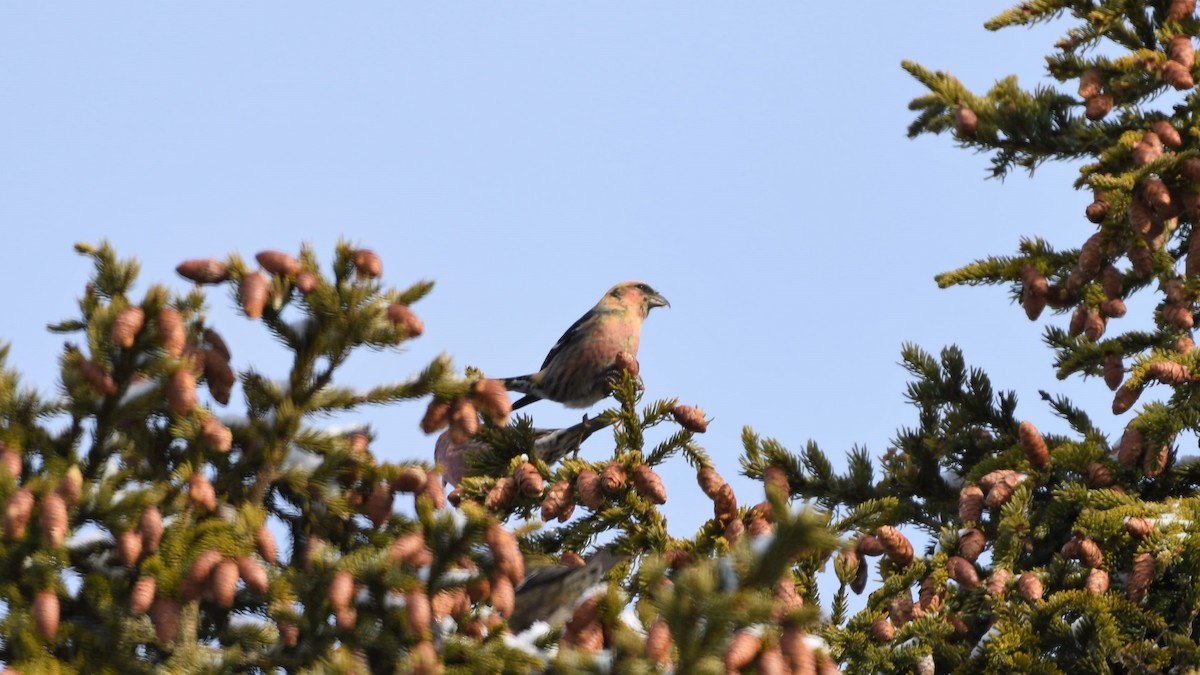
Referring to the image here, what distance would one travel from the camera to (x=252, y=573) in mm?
2975

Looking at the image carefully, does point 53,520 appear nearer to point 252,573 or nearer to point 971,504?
point 252,573

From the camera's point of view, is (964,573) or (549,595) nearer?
(549,595)

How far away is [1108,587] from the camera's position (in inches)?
179

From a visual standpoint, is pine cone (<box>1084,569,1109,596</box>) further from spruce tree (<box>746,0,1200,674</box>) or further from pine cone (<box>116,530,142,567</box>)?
pine cone (<box>116,530,142,567</box>)

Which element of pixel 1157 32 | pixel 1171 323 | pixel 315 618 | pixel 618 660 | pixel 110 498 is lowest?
pixel 618 660

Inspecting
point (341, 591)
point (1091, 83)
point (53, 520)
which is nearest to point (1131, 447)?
point (1091, 83)

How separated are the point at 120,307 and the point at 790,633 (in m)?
1.77

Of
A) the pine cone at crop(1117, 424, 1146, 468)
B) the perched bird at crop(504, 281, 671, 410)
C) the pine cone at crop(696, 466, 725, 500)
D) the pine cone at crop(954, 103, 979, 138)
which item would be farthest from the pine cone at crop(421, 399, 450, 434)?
the pine cone at crop(954, 103, 979, 138)

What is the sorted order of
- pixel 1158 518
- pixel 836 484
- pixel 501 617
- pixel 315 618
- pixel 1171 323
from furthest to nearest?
pixel 836 484 → pixel 1171 323 → pixel 1158 518 → pixel 501 617 → pixel 315 618

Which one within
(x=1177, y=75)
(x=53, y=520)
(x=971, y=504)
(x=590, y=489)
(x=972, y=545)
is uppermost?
(x=1177, y=75)

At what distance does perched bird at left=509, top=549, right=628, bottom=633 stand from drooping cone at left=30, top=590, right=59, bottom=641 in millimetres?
1147

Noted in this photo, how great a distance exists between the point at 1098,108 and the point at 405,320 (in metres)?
3.30

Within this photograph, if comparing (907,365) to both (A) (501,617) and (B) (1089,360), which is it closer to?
(B) (1089,360)

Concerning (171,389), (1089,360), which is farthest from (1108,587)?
(171,389)
